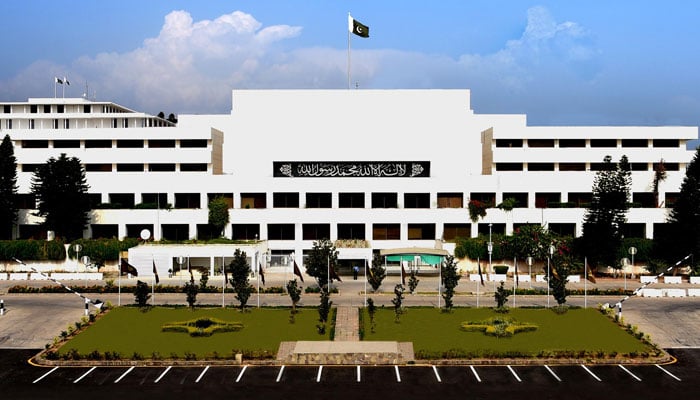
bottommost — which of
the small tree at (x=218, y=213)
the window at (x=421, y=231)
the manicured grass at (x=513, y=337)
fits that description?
Result: the manicured grass at (x=513, y=337)

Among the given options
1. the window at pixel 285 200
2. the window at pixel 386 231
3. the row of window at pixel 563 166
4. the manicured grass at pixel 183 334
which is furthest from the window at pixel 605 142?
the manicured grass at pixel 183 334

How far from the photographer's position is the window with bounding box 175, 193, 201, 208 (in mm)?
75688

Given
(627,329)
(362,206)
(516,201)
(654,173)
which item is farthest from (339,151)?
(627,329)

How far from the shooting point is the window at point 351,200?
75.8m

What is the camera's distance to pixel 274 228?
73.4 meters

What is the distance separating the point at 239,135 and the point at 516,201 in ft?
100

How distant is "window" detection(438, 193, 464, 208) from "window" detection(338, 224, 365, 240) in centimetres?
868

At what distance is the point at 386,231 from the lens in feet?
240

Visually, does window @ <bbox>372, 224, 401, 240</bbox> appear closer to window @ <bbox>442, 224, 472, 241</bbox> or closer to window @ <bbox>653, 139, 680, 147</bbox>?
window @ <bbox>442, 224, 472, 241</bbox>

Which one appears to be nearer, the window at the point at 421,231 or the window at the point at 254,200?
the window at the point at 421,231

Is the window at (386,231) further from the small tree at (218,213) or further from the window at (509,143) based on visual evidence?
the small tree at (218,213)

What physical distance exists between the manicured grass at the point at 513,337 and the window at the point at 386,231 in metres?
A: 27.7

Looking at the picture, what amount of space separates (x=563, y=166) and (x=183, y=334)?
51321 millimetres

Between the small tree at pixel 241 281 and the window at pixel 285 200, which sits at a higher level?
the window at pixel 285 200
